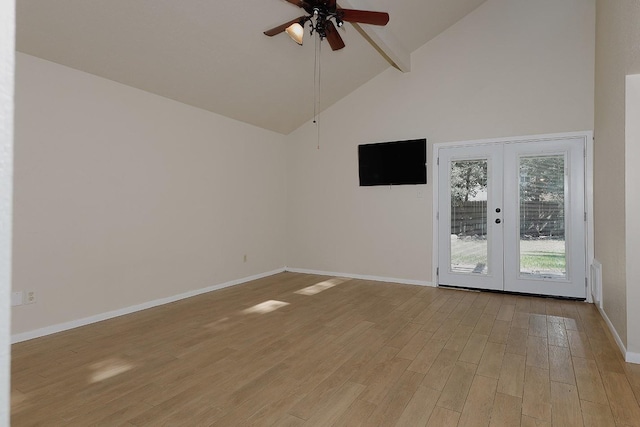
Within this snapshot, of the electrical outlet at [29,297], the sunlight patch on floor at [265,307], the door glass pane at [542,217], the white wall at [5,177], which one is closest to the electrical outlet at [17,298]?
the electrical outlet at [29,297]

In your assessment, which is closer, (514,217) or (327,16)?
(327,16)

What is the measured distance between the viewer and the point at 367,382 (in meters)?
2.51

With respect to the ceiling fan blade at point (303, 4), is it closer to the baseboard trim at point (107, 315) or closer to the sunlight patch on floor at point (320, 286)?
the sunlight patch on floor at point (320, 286)

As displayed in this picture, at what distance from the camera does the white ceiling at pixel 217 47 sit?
3.22 meters

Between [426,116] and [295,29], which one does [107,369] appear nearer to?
[295,29]

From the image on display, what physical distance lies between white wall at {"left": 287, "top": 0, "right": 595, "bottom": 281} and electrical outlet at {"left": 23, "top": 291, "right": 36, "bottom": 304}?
4.03 metres

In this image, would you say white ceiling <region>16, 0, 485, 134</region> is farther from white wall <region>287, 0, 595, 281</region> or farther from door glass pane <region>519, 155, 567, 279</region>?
door glass pane <region>519, 155, 567, 279</region>

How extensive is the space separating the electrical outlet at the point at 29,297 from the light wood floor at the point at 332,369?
38cm

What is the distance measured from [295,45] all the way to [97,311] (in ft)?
12.8

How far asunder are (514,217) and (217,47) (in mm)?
4403

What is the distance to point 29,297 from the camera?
3357 millimetres

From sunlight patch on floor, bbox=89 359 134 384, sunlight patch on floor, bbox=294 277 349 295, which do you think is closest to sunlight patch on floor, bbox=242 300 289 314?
sunlight patch on floor, bbox=294 277 349 295

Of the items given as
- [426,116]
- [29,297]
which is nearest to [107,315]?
[29,297]

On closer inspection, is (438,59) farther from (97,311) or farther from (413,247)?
(97,311)
